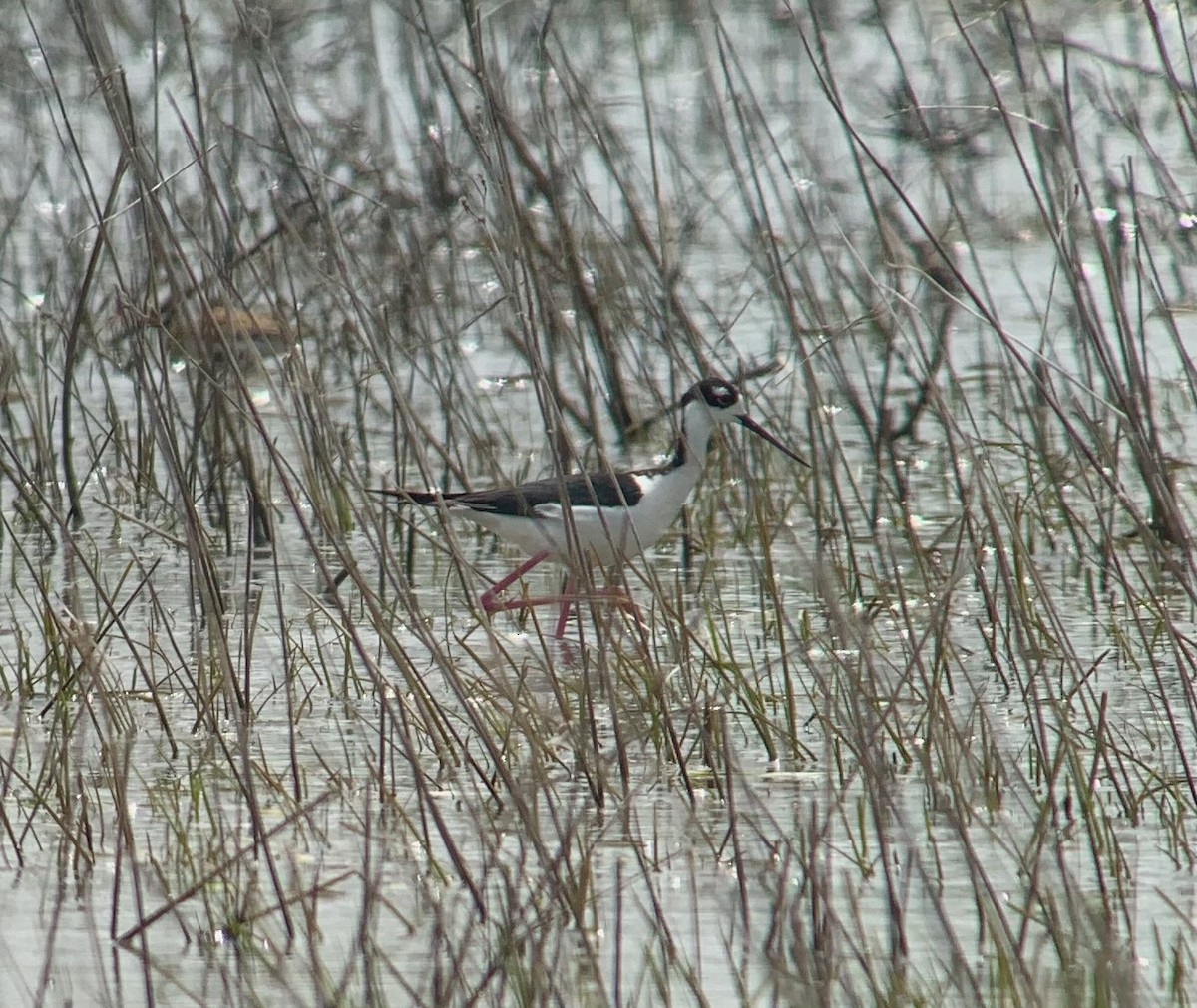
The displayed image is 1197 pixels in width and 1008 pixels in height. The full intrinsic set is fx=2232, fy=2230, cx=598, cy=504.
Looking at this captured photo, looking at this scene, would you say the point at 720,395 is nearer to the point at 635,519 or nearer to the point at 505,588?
the point at 635,519

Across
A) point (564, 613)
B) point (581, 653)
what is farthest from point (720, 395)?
point (581, 653)

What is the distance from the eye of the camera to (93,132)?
1080 cm

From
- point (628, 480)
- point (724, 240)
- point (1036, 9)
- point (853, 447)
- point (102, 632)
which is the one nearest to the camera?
point (102, 632)

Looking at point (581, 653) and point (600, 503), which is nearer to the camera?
point (581, 653)

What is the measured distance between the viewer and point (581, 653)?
4.05 meters

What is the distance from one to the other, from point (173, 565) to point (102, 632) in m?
1.77

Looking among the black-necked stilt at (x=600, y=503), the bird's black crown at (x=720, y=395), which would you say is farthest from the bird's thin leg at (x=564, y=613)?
the bird's black crown at (x=720, y=395)

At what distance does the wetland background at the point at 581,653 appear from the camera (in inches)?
127

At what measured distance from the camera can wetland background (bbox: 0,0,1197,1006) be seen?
10.6 ft

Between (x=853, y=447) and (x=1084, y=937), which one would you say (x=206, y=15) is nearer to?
(x=853, y=447)

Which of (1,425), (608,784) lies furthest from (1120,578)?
(1,425)

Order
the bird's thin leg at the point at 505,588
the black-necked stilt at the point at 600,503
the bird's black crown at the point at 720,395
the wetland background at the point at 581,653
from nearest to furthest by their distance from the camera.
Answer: the wetland background at the point at 581,653, the bird's thin leg at the point at 505,588, the black-necked stilt at the point at 600,503, the bird's black crown at the point at 720,395

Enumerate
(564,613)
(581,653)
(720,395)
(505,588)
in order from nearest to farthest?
(581,653) < (505,588) < (564,613) < (720,395)

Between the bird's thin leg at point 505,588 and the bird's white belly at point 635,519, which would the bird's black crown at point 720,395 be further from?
the bird's thin leg at point 505,588
